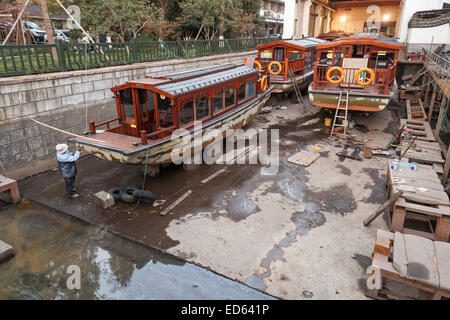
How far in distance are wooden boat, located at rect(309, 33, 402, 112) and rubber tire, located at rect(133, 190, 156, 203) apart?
307 inches

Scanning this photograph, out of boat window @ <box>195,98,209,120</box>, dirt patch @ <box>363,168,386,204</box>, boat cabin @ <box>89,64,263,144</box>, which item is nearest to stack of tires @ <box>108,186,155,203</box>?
boat cabin @ <box>89,64,263,144</box>

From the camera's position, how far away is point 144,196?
702 cm

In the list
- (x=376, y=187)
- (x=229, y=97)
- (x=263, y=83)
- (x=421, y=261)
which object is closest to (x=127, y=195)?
(x=229, y=97)

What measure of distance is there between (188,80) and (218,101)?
53.1 inches

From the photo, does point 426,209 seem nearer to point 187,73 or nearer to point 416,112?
point 187,73

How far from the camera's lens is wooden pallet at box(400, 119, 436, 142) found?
30.7 ft

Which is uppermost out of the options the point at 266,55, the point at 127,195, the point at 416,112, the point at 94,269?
the point at 266,55

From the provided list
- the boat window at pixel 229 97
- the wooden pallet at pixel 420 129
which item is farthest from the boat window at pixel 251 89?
the wooden pallet at pixel 420 129

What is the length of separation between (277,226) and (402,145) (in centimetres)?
554

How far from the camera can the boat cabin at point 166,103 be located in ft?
24.8

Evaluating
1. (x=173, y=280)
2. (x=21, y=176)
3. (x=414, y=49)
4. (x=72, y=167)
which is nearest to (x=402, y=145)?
(x=173, y=280)

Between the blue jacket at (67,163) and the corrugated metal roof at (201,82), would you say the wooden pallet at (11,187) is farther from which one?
the corrugated metal roof at (201,82)

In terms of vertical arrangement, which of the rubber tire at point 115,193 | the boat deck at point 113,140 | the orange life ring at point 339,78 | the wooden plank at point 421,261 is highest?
the orange life ring at point 339,78
